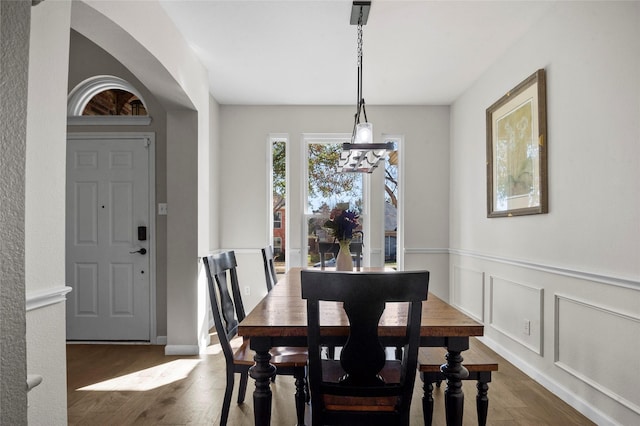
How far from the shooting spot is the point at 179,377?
3047mm

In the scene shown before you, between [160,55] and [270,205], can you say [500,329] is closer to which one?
[270,205]

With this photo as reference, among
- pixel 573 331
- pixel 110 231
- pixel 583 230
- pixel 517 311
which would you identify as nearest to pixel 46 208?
pixel 110 231

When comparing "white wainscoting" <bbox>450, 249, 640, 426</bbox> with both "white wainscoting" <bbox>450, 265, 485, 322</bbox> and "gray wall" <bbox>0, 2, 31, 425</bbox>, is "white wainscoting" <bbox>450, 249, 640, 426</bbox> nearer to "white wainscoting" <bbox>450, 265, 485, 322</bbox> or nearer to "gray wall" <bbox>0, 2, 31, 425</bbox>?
"white wainscoting" <bbox>450, 265, 485, 322</bbox>

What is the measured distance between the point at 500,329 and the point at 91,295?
12.5 feet

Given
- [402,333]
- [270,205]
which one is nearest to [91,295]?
[270,205]

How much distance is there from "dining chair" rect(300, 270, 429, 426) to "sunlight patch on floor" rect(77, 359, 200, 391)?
188 centimetres

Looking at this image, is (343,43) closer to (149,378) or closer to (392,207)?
(392,207)

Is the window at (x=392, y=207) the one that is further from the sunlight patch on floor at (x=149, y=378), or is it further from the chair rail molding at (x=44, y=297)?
the chair rail molding at (x=44, y=297)

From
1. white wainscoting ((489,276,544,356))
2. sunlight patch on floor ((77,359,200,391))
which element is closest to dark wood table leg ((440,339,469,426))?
white wainscoting ((489,276,544,356))

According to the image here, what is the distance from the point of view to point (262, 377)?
1.64 metres

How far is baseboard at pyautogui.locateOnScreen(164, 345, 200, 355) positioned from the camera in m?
3.57

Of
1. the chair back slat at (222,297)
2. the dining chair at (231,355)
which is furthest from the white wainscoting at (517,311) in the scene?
the chair back slat at (222,297)

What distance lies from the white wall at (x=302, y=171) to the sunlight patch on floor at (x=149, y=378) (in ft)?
5.74

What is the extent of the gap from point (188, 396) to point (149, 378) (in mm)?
501
